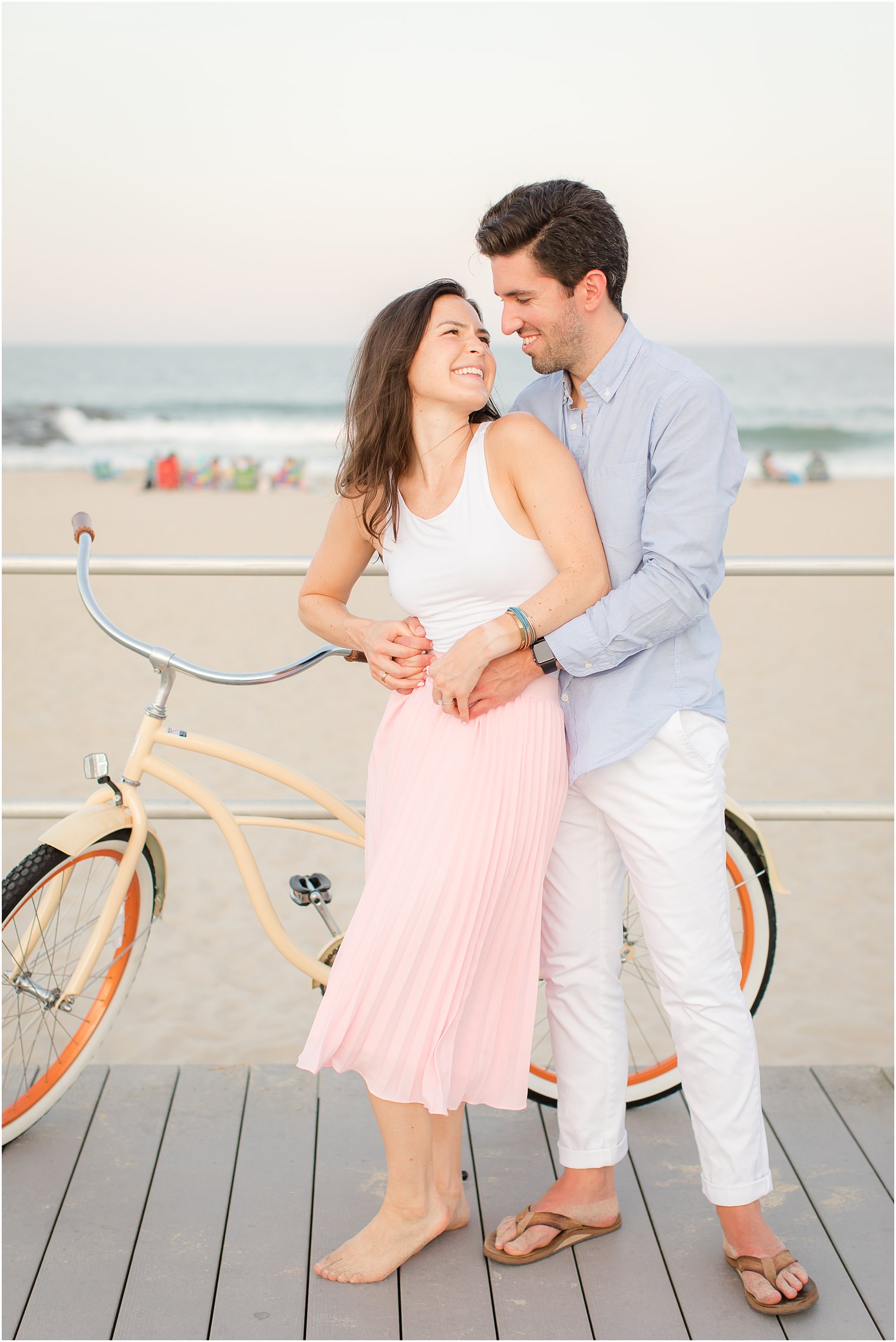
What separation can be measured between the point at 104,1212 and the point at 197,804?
0.70 m

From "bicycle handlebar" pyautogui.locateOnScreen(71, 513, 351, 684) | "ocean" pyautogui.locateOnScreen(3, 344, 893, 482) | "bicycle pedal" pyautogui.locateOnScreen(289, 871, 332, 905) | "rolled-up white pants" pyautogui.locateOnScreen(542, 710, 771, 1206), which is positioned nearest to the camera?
"rolled-up white pants" pyautogui.locateOnScreen(542, 710, 771, 1206)

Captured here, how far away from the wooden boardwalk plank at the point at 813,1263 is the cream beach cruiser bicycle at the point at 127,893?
298 millimetres

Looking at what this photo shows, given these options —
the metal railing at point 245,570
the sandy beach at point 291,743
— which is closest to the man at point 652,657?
the metal railing at point 245,570

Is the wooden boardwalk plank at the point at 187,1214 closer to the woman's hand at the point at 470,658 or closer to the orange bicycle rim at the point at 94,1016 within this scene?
the orange bicycle rim at the point at 94,1016

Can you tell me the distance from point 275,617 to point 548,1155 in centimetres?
682

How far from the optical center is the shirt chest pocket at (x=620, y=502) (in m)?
1.86

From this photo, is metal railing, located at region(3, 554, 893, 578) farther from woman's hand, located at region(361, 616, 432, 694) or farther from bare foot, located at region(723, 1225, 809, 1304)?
bare foot, located at region(723, 1225, 809, 1304)

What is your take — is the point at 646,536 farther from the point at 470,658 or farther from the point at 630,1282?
the point at 630,1282

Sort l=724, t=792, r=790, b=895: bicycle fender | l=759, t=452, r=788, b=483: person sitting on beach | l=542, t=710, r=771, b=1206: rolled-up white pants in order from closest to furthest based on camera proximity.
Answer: l=542, t=710, r=771, b=1206: rolled-up white pants
l=724, t=792, r=790, b=895: bicycle fender
l=759, t=452, r=788, b=483: person sitting on beach

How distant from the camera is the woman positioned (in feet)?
6.08

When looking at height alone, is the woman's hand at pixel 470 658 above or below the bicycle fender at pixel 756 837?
above

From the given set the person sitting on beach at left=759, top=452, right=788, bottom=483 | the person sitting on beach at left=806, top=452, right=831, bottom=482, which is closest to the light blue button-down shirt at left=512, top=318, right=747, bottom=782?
the person sitting on beach at left=759, top=452, right=788, bottom=483

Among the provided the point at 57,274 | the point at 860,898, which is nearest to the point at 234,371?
the point at 57,274

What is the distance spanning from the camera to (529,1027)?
1983mm
